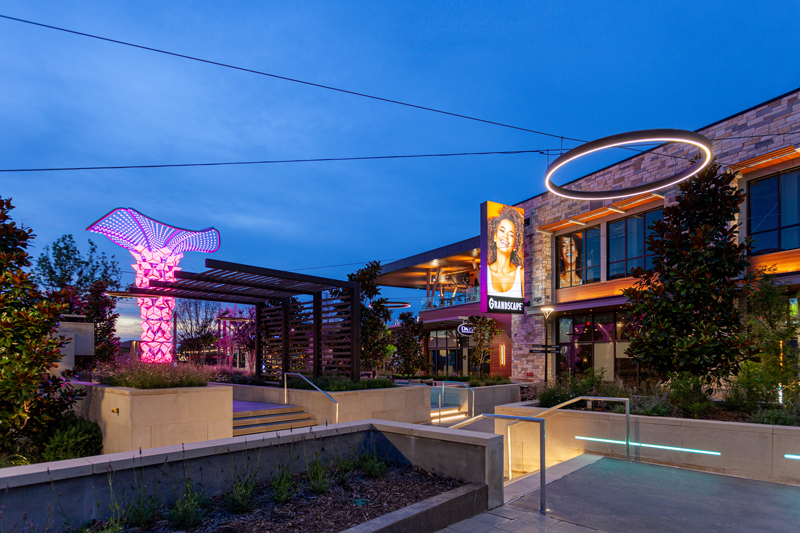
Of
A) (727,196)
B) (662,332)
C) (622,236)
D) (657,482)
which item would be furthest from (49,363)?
(622,236)

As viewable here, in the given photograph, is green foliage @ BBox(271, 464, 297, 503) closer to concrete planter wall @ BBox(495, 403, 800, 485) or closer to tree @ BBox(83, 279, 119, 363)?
concrete planter wall @ BBox(495, 403, 800, 485)

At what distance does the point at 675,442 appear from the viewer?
7.93 metres

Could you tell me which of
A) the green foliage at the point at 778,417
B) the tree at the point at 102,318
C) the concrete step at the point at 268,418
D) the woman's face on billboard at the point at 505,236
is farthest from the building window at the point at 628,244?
the tree at the point at 102,318

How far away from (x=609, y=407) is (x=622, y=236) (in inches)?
491

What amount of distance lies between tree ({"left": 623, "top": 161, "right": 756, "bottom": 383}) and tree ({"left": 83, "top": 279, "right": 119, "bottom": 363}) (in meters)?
16.0

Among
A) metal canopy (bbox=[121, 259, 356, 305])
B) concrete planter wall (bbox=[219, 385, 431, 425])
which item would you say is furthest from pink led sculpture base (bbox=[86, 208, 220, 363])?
concrete planter wall (bbox=[219, 385, 431, 425])

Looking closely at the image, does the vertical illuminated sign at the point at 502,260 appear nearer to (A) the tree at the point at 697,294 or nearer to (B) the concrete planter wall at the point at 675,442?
(A) the tree at the point at 697,294

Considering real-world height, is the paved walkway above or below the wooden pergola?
below

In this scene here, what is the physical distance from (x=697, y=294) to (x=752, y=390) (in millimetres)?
1901

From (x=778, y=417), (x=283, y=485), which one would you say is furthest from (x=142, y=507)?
(x=778, y=417)

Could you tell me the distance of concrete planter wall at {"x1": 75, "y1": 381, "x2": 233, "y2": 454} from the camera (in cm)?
845

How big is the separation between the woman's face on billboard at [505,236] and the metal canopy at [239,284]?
10452 millimetres

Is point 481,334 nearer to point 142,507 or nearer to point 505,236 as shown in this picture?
point 505,236

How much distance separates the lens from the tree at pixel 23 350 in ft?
24.2
